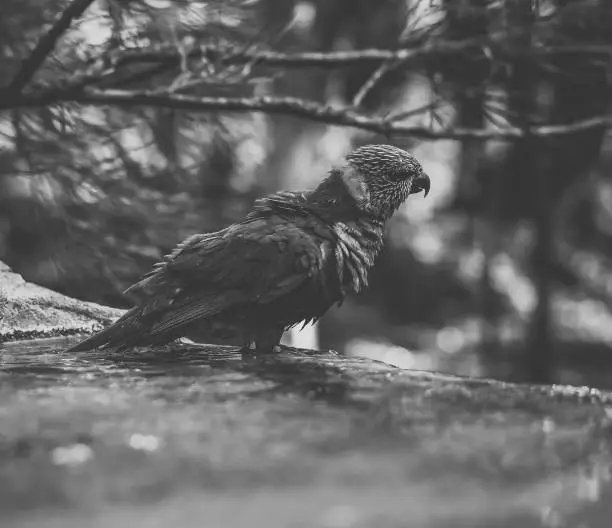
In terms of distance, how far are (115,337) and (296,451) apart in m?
2.13

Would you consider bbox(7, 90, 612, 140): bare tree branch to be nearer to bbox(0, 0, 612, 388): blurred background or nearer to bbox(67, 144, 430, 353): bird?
bbox(0, 0, 612, 388): blurred background

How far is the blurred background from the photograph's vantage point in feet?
18.1

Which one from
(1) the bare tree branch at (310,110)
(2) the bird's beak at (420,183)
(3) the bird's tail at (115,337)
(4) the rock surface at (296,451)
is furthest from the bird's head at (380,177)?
(4) the rock surface at (296,451)

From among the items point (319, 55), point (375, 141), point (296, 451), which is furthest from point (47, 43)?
point (375, 141)

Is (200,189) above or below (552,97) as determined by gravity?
below

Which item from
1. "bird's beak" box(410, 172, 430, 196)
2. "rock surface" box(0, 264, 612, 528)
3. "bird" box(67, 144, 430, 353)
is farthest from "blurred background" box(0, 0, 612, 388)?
"rock surface" box(0, 264, 612, 528)

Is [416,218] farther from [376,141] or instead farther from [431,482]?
[431,482]

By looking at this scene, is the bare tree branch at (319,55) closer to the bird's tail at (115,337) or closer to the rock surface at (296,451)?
the bird's tail at (115,337)

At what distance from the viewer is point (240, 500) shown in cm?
178

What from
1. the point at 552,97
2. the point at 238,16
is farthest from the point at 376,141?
the point at 238,16

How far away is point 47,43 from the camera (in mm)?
4535

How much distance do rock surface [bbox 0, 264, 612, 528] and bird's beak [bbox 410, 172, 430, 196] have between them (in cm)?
191

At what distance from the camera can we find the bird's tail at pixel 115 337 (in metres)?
4.03

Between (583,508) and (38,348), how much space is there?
300 cm
